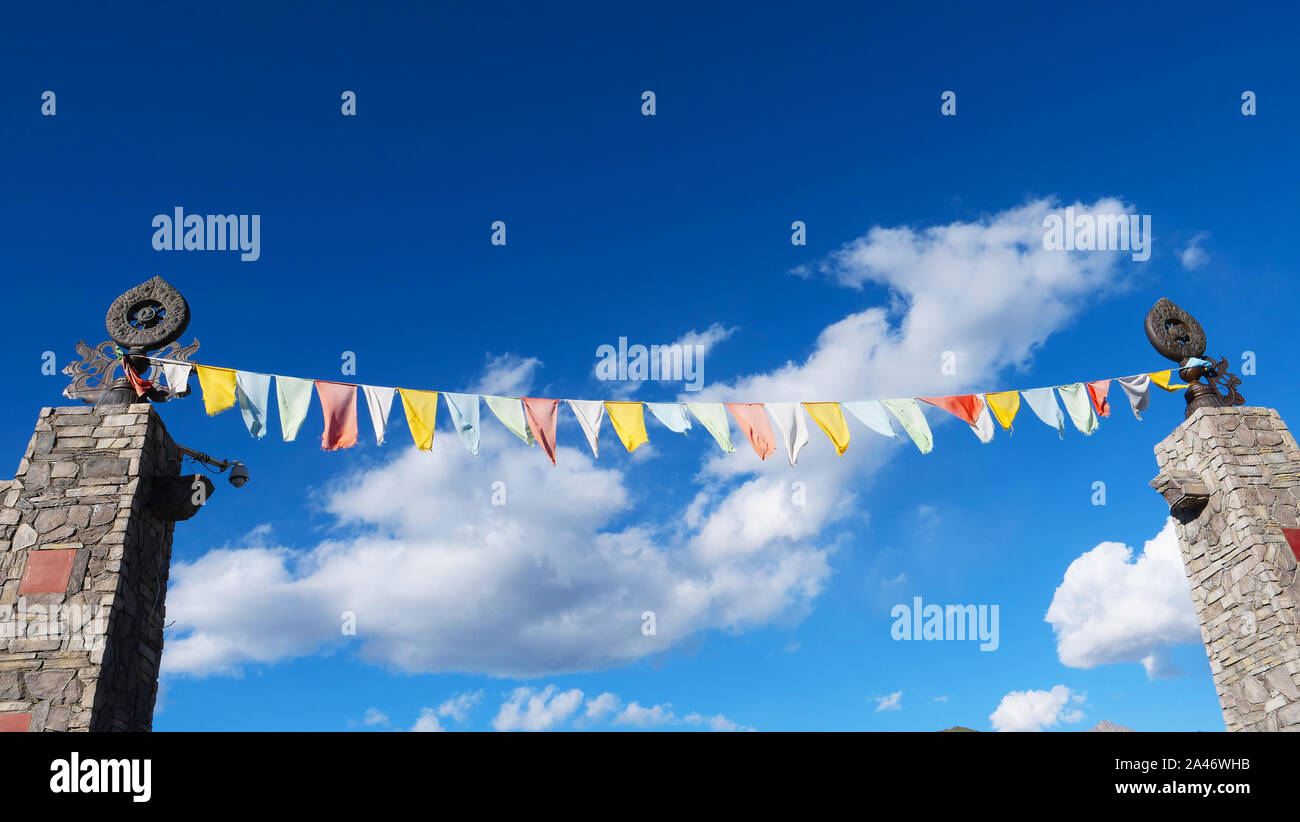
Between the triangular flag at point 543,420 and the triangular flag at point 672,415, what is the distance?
1240 millimetres

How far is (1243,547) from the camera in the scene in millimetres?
10359

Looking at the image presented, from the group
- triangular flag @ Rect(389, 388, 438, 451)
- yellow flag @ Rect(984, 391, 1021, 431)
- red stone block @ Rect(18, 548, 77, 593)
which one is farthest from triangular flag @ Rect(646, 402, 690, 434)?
red stone block @ Rect(18, 548, 77, 593)

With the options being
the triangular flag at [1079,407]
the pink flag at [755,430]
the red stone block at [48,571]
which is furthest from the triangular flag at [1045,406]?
the red stone block at [48,571]

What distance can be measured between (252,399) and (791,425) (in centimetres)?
655

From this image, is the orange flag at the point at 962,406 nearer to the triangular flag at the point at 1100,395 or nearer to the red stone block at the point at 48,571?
the triangular flag at the point at 1100,395

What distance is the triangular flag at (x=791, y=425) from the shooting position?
1043cm

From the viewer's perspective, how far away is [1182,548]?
11539mm

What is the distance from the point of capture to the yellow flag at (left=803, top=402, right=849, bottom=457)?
10.6 m

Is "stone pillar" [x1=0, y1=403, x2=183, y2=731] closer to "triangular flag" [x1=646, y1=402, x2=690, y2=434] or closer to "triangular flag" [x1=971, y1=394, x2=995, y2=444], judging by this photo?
"triangular flag" [x1=646, y1=402, x2=690, y2=434]

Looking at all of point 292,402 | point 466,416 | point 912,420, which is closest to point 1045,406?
point 912,420
